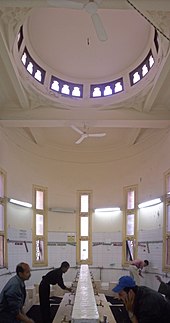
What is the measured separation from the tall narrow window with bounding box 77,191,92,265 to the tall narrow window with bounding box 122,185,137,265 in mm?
1368

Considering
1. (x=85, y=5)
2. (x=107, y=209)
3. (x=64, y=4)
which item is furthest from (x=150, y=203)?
(x=64, y=4)

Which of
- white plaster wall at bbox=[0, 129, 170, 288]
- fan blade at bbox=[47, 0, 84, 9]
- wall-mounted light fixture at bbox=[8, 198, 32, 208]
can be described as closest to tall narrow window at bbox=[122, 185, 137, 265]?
white plaster wall at bbox=[0, 129, 170, 288]

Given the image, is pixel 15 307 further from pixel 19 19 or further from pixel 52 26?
pixel 52 26

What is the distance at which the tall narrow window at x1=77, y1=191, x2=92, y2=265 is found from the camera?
12695 millimetres

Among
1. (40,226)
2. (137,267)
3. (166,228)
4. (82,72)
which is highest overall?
(82,72)

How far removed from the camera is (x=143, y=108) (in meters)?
9.23

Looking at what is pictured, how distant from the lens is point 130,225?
1210cm

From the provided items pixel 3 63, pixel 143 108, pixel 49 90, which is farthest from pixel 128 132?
pixel 3 63

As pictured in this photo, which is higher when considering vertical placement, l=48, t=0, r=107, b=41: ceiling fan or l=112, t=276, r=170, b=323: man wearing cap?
l=48, t=0, r=107, b=41: ceiling fan

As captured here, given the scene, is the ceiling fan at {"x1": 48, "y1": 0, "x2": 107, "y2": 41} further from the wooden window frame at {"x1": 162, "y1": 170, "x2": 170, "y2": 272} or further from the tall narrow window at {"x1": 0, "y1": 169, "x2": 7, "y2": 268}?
the tall narrow window at {"x1": 0, "y1": 169, "x2": 7, "y2": 268}

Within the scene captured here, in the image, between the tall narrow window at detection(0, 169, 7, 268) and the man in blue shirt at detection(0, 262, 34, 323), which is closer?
the man in blue shirt at detection(0, 262, 34, 323)

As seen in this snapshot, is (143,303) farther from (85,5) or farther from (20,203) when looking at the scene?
(20,203)

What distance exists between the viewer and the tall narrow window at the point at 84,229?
12.7 m

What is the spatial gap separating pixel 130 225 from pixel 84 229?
1.82 meters
